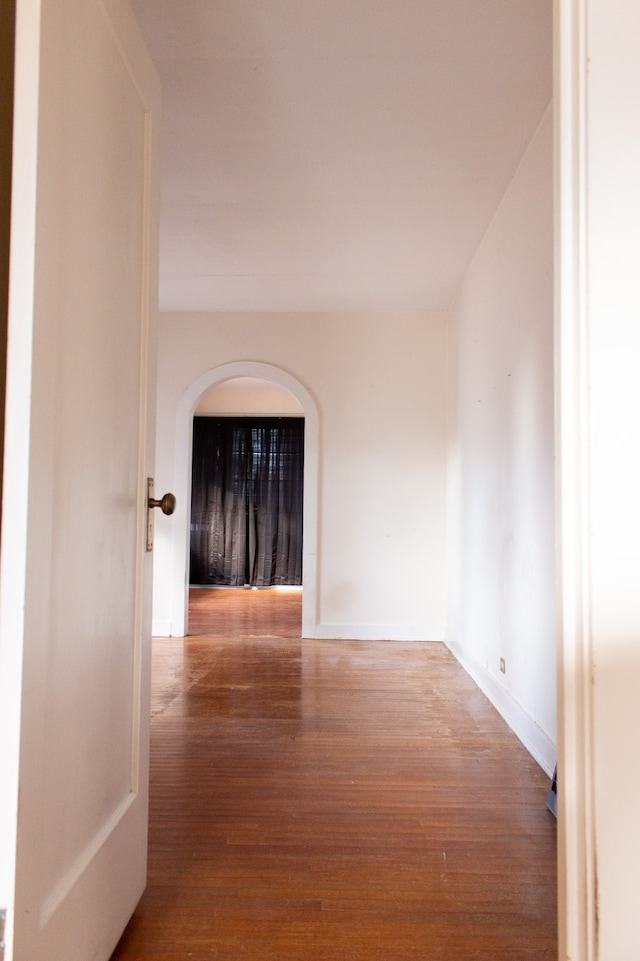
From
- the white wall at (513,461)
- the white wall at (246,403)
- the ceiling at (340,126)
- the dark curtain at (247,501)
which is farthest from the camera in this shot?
the white wall at (246,403)

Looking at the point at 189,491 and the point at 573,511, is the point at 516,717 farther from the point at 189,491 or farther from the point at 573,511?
the point at 189,491

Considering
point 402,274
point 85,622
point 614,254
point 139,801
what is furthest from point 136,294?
point 402,274

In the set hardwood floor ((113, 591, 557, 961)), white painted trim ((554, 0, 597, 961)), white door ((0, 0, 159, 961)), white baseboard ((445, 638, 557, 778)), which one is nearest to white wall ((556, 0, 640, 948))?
white painted trim ((554, 0, 597, 961))

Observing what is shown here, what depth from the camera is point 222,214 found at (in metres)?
3.62

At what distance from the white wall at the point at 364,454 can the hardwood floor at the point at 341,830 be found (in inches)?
61.9

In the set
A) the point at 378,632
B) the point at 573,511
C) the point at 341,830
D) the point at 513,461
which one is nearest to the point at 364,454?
the point at 378,632

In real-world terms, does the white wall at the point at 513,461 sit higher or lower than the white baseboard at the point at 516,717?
higher

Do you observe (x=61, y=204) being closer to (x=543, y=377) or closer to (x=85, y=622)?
(x=85, y=622)

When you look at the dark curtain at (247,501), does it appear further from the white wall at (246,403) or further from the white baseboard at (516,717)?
the white baseboard at (516,717)

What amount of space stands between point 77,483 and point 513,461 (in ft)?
7.99

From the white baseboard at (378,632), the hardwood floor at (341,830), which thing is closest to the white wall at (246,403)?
the white baseboard at (378,632)

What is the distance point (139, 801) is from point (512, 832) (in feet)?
3.91

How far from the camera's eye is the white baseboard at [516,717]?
8.09ft

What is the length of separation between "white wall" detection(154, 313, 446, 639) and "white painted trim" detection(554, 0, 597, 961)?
170 inches
